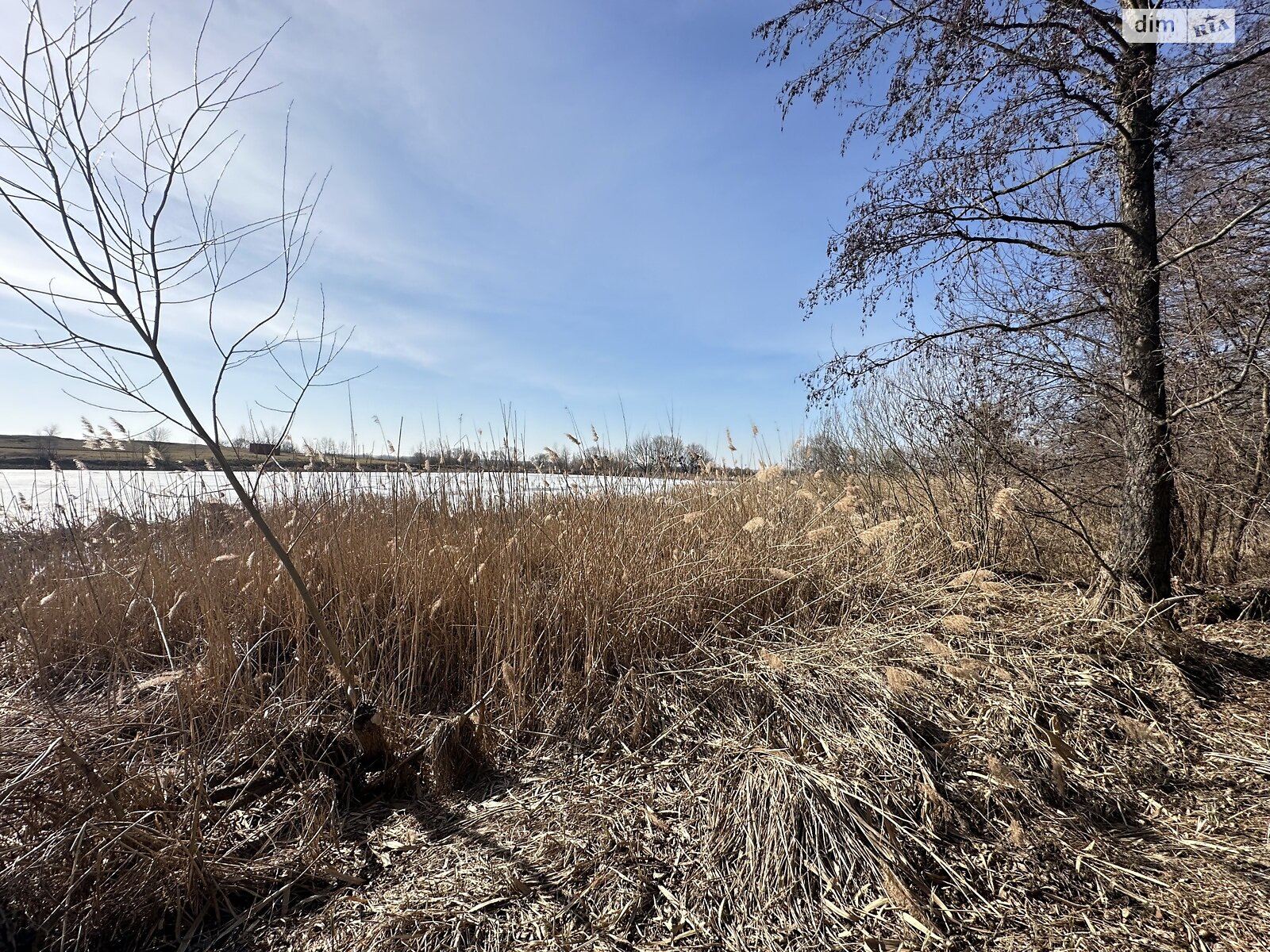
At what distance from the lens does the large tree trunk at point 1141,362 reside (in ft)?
9.09

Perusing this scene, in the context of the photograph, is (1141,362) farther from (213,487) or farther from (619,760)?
(213,487)

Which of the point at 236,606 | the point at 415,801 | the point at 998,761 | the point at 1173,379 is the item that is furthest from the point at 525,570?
the point at 1173,379

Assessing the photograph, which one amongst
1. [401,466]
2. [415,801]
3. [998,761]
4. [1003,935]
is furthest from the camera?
[401,466]

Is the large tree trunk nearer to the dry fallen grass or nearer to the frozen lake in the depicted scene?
the dry fallen grass

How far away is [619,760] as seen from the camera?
2.12 m

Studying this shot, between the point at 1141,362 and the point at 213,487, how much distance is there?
21.6ft

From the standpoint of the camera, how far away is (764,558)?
3289 mm

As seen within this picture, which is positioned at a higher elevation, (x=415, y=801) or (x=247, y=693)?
(x=247, y=693)

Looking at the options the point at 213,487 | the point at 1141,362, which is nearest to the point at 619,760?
the point at 1141,362

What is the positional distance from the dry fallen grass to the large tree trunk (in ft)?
1.35

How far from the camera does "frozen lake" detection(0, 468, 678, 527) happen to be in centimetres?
364

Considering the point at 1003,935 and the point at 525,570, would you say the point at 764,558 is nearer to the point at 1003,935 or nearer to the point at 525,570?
the point at 525,570

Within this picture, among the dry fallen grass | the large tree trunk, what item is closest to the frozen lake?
the dry fallen grass

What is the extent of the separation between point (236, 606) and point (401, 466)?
1.42 m
